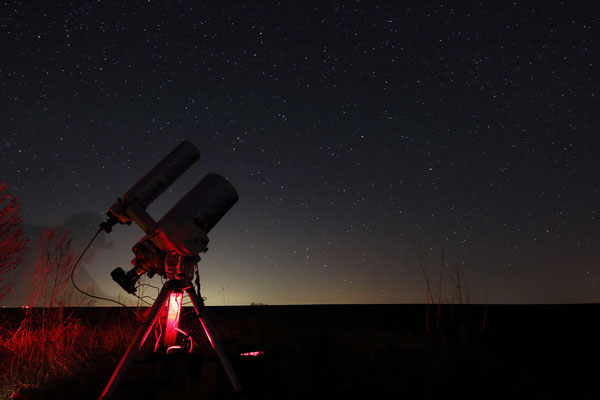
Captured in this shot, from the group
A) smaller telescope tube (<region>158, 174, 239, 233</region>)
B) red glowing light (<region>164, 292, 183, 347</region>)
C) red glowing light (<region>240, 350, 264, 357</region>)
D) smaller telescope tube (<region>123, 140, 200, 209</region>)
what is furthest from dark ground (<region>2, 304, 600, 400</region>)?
smaller telescope tube (<region>123, 140, 200, 209</region>)

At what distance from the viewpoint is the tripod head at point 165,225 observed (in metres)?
3.78

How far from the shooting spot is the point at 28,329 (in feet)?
21.1

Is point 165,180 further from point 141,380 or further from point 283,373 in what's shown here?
point 283,373

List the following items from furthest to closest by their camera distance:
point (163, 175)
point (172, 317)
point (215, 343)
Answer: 1. point (163, 175)
2. point (172, 317)
3. point (215, 343)

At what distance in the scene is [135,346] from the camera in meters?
3.45

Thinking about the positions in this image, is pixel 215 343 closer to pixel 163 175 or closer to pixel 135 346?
pixel 135 346

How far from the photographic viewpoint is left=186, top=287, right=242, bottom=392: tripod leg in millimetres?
3705

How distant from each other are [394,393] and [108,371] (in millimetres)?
3244

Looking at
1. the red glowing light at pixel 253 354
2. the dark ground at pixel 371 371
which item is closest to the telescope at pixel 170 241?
the dark ground at pixel 371 371

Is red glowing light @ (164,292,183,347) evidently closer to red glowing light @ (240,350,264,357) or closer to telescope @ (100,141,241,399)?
telescope @ (100,141,241,399)

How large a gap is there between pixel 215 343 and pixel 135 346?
633mm

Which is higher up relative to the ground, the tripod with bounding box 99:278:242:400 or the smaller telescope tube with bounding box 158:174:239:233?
the smaller telescope tube with bounding box 158:174:239:233

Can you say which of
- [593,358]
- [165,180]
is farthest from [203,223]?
[593,358]

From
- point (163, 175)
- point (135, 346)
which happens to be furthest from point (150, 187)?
point (135, 346)
